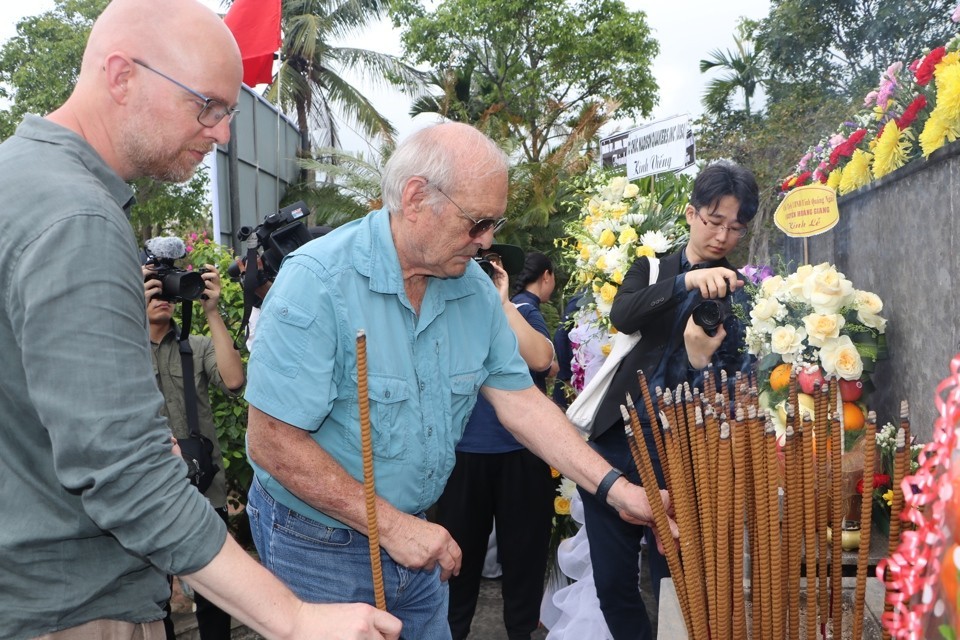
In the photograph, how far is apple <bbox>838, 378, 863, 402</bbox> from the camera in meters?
2.54

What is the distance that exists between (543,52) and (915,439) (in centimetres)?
2154

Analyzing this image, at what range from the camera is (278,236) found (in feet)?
10.7

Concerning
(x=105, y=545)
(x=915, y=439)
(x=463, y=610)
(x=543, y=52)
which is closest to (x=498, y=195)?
(x=105, y=545)

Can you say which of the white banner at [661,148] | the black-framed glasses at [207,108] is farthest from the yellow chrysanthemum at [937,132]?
the white banner at [661,148]

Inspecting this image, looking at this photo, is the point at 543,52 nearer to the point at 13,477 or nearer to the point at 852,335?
the point at 852,335

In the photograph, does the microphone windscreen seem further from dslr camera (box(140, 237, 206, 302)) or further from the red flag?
the red flag

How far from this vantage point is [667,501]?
1.88m

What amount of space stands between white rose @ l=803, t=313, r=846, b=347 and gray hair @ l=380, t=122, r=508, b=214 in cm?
107

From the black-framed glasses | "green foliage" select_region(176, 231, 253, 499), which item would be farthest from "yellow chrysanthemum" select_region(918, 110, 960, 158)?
"green foliage" select_region(176, 231, 253, 499)

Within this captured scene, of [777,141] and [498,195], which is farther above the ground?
[777,141]

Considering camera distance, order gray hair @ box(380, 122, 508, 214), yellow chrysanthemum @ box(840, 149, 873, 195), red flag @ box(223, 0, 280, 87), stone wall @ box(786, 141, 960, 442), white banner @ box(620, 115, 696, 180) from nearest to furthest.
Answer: gray hair @ box(380, 122, 508, 214), stone wall @ box(786, 141, 960, 442), yellow chrysanthemum @ box(840, 149, 873, 195), white banner @ box(620, 115, 696, 180), red flag @ box(223, 0, 280, 87)

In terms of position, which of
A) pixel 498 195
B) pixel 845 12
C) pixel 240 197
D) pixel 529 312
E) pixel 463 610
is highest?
pixel 845 12

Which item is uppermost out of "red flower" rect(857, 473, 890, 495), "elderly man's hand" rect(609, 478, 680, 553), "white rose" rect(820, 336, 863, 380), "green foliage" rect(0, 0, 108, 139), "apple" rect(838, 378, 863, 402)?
"green foliage" rect(0, 0, 108, 139)

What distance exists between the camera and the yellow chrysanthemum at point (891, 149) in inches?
97.2
